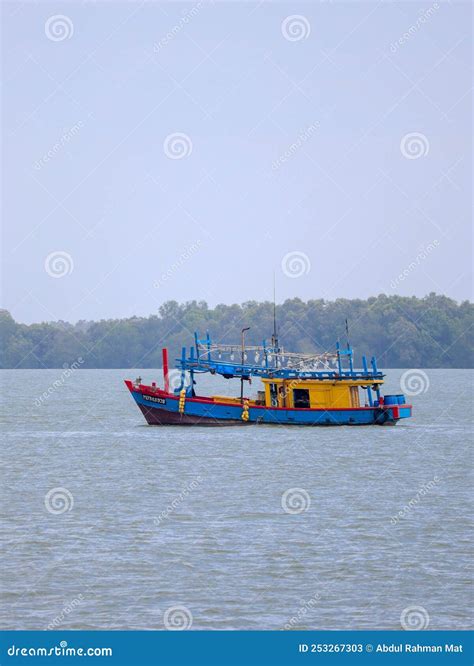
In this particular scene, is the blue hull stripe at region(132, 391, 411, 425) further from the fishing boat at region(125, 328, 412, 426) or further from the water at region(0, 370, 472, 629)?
the water at region(0, 370, 472, 629)

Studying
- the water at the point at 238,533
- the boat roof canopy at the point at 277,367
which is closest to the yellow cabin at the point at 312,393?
the boat roof canopy at the point at 277,367

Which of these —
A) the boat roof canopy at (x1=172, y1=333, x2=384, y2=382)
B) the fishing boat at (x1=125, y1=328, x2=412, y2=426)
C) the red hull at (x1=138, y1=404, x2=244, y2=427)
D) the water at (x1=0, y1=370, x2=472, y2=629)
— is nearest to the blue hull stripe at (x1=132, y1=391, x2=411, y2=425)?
the fishing boat at (x1=125, y1=328, x2=412, y2=426)

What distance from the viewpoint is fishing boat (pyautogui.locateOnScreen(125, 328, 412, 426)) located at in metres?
58.7

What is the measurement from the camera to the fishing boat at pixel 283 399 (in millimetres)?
58719

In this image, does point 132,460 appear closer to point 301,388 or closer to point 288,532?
point 301,388

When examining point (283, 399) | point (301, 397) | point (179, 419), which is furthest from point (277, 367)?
point (179, 419)

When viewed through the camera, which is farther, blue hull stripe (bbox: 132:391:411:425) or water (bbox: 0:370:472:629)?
blue hull stripe (bbox: 132:391:411:425)

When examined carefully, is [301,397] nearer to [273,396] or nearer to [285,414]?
[285,414]

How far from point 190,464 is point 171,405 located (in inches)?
489

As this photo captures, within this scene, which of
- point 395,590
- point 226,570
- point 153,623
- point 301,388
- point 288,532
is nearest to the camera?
point 153,623

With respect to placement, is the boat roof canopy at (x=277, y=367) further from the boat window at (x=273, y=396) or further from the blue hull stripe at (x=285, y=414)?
the blue hull stripe at (x=285, y=414)

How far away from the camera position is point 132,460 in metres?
51.0

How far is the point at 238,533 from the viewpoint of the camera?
1273 inches

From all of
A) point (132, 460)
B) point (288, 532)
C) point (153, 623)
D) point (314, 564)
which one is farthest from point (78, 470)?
point (153, 623)
